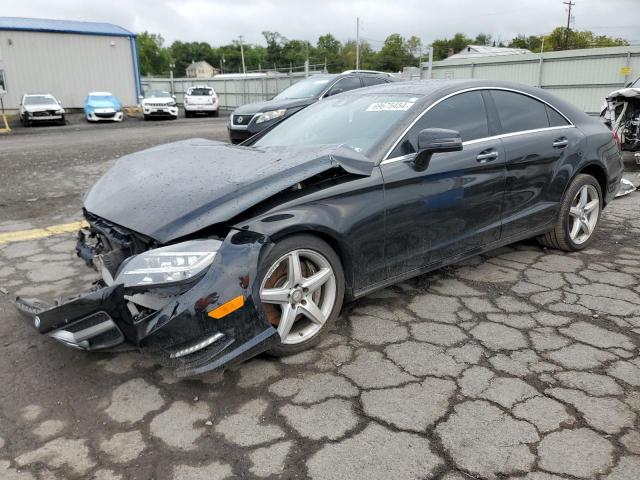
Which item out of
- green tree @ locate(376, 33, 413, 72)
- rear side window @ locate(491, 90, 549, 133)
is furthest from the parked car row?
green tree @ locate(376, 33, 413, 72)

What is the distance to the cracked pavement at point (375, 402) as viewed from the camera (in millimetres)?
2158

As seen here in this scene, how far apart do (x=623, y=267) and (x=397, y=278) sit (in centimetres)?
219

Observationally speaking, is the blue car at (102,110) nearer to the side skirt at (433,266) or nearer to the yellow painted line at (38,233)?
the yellow painted line at (38,233)

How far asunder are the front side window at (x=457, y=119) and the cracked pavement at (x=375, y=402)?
110 cm

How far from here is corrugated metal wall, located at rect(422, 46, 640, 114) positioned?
1538 centimetres

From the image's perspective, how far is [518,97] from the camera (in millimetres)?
4152

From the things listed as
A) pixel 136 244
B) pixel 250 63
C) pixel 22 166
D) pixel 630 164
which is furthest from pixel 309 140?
pixel 250 63

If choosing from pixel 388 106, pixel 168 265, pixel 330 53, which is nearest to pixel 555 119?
pixel 388 106

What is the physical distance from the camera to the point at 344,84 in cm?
1108

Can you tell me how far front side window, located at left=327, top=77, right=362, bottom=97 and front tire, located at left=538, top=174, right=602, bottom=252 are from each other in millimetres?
6969

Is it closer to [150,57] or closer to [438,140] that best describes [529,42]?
[150,57]

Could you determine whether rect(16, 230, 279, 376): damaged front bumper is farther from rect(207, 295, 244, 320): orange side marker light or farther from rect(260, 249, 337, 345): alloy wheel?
rect(260, 249, 337, 345): alloy wheel

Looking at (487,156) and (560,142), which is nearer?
(487,156)

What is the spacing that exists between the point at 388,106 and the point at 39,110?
66.2 feet
